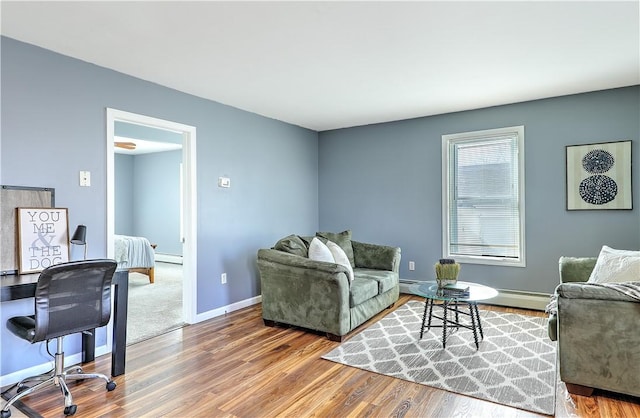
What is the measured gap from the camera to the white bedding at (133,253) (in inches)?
218

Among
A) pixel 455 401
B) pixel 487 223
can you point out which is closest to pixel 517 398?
pixel 455 401

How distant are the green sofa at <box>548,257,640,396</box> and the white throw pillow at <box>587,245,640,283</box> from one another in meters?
0.44

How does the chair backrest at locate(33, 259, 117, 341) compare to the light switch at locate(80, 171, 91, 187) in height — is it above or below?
below

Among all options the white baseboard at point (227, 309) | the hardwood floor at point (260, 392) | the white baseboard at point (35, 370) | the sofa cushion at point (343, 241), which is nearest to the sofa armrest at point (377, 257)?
the sofa cushion at point (343, 241)

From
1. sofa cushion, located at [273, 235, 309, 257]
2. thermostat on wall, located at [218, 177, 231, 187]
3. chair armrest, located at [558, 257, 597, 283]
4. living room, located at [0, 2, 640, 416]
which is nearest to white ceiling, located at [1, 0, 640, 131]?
living room, located at [0, 2, 640, 416]

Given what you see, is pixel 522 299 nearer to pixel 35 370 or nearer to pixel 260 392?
pixel 260 392

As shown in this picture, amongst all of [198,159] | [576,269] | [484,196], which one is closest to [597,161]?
[484,196]

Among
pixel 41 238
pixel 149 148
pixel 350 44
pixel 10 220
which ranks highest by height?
pixel 149 148

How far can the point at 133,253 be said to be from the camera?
18.4 feet

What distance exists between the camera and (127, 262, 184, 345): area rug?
3.61 meters

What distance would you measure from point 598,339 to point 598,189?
2.27 metres

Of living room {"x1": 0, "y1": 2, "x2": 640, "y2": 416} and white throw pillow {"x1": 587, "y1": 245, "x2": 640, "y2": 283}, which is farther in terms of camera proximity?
living room {"x1": 0, "y1": 2, "x2": 640, "y2": 416}

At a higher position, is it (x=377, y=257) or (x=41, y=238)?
(x=41, y=238)

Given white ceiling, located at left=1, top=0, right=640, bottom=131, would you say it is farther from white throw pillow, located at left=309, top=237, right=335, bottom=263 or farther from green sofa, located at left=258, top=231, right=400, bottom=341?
green sofa, located at left=258, top=231, right=400, bottom=341
